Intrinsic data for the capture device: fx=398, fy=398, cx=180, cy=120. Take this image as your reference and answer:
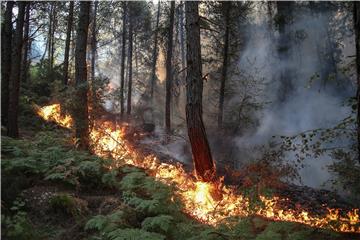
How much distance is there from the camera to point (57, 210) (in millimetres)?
6672

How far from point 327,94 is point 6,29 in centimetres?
2163

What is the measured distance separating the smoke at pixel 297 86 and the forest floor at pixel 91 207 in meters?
14.7

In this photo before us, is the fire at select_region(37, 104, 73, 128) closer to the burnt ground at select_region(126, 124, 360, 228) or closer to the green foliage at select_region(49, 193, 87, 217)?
the burnt ground at select_region(126, 124, 360, 228)

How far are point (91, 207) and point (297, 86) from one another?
23524 millimetres

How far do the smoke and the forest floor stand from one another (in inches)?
580

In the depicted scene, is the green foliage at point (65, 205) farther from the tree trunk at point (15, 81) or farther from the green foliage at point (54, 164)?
the tree trunk at point (15, 81)

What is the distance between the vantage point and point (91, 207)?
707cm

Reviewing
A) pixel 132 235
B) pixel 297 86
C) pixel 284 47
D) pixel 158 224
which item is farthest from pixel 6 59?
pixel 284 47

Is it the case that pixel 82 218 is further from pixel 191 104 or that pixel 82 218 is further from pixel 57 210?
pixel 191 104

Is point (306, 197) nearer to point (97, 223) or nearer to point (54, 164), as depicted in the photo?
point (54, 164)

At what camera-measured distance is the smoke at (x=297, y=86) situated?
82.5ft

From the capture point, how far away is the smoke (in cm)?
2514

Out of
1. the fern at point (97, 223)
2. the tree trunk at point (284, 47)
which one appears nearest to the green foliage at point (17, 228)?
the fern at point (97, 223)

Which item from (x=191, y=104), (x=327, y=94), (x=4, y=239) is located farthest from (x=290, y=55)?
(x=4, y=239)
